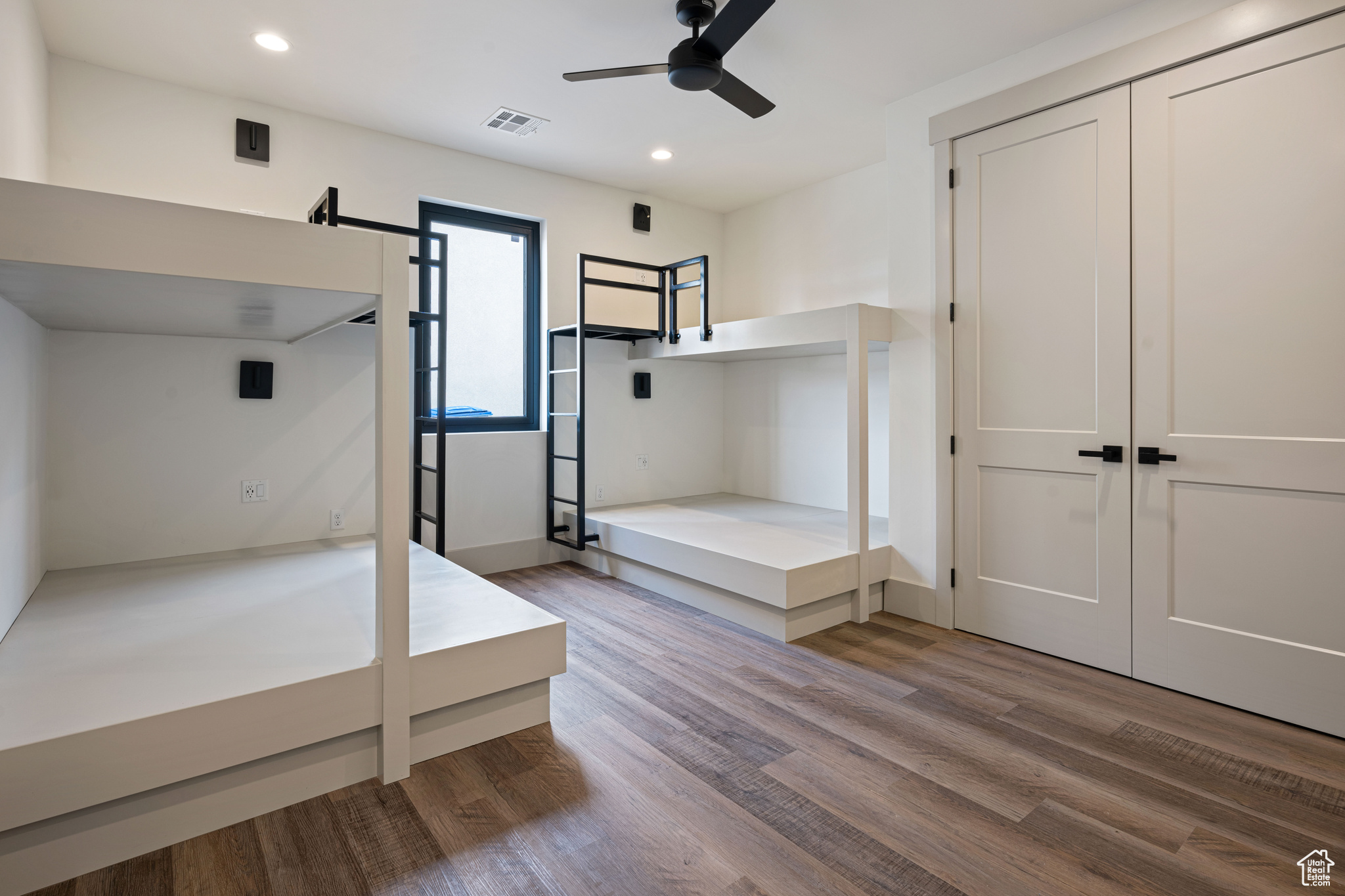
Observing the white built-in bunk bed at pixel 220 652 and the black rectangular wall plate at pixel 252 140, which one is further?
the black rectangular wall plate at pixel 252 140

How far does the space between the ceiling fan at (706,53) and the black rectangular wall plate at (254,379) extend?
6.06ft

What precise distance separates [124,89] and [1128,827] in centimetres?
435

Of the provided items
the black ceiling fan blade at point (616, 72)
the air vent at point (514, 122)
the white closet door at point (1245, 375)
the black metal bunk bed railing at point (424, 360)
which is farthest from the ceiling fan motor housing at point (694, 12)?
the white closet door at point (1245, 375)

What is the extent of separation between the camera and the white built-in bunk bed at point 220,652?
1.30 m

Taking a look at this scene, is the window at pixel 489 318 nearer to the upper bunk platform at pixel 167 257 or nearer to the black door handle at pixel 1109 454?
the upper bunk platform at pixel 167 257

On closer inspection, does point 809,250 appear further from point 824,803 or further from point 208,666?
point 208,666

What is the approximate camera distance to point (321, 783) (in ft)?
5.36

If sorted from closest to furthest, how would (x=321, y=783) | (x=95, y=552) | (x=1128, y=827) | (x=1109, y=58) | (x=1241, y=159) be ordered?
(x=1128, y=827), (x=321, y=783), (x=1241, y=159), (x=1109, y=58), (x=95, y=552)

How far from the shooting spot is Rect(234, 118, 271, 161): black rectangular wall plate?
3035 mm

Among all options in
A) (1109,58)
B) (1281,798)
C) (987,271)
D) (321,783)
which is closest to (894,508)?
(987,271)

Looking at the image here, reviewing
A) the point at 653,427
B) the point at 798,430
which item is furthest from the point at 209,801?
the point at 798,430

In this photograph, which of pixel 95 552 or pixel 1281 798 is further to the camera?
pixel 95 552

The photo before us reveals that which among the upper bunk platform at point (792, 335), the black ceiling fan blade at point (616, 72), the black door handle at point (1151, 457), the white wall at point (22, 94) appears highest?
the black ceiling fan blade at point (616, 72)

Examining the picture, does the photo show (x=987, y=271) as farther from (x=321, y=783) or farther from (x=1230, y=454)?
(x=321, y=783)
